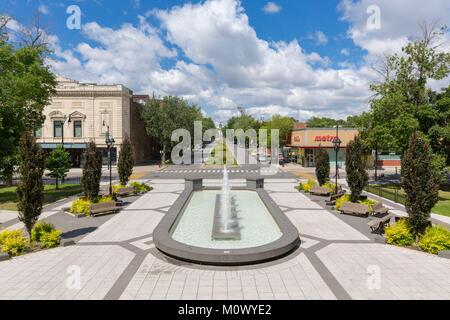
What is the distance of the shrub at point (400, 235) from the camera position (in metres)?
12.7

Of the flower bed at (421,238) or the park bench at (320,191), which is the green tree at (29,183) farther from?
the park bench at (320,191)

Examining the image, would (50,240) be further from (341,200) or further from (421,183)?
(341,200)

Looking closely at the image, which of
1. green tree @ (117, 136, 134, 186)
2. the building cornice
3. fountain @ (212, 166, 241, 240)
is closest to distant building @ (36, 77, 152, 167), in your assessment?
the building cornice

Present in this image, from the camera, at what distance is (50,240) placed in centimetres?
1256

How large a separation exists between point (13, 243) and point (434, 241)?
1530 centimetres

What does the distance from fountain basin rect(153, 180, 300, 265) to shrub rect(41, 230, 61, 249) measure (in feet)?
12.5

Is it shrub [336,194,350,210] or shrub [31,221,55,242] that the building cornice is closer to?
shrub [31,221,55,242]

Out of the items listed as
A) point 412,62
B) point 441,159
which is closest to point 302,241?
point 441,159

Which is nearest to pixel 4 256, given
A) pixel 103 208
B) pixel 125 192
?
pixel 103 208

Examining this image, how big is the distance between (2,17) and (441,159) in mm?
36315

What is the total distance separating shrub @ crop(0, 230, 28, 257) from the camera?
38.1 ft

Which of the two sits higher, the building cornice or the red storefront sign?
the building cornice
